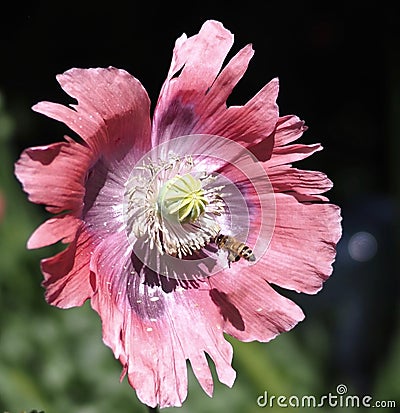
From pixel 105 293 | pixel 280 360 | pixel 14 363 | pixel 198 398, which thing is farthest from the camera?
pixel 280 360

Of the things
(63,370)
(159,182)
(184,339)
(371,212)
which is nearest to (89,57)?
(371,212)

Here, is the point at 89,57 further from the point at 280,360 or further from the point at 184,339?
the point at 184,339

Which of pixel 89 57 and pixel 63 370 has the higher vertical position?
pixel 89 57

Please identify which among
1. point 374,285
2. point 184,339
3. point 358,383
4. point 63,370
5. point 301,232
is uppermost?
point 301,232

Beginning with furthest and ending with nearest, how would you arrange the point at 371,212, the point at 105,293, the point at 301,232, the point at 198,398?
the point at 371,212
the point at 198,398
the point at 301,232
the point at 105,293

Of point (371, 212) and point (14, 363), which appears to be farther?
point (371, 212)
